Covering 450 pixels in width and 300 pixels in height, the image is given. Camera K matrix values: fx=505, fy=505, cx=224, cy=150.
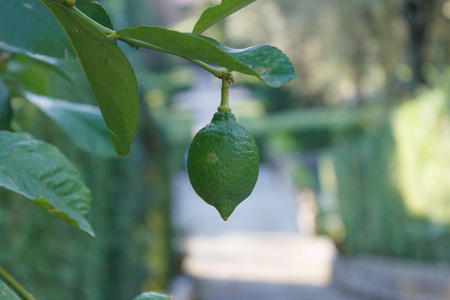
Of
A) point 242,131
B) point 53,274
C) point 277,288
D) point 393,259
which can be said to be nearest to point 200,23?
point 242,131

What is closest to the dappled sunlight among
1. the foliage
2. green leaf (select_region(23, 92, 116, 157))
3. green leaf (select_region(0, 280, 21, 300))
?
the foliage

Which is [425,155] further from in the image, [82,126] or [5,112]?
[5,112]

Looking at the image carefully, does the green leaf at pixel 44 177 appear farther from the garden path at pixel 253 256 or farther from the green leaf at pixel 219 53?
the garden path at pixel 253 256

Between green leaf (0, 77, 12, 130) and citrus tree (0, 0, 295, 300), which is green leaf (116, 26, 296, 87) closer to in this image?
citrus tree (0, 0, 295, 300)

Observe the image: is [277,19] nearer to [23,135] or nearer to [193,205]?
[193,205]

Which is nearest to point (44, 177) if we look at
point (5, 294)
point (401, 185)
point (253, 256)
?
point (5, 294)
